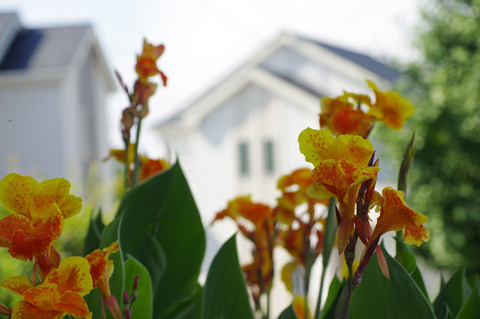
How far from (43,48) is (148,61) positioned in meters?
8.37

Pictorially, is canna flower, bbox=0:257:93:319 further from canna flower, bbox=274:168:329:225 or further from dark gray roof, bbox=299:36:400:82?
dark gray roof, bbox=299:36:400:82

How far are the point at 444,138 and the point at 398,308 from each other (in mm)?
5700

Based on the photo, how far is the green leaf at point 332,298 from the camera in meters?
0.37

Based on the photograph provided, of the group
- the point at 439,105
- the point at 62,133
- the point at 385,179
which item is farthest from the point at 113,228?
the point at 62,133

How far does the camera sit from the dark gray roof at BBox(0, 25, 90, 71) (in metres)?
7.84

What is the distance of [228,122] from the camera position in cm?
831

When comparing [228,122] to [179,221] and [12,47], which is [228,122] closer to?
[12,47]

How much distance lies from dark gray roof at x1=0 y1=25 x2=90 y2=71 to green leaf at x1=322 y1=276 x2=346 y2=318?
25.6ft

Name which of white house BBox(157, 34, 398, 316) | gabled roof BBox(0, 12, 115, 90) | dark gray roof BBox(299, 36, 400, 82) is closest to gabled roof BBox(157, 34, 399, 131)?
white house BBox(157, 34, 398, 316)

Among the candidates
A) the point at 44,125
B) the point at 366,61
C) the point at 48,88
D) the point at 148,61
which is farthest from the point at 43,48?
the point at 148,61

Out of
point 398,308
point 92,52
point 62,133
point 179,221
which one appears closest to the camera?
point 398,308

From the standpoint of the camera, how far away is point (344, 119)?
463mm

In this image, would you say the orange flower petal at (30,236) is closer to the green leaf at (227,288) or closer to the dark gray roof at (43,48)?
the green leaf at (227,288)

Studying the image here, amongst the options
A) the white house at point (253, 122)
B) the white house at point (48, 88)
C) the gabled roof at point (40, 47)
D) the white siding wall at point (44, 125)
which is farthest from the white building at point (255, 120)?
the gabled roof at point (40, 47)
